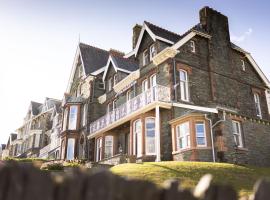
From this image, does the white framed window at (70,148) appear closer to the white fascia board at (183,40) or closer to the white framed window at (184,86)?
the white framed window at (184,86)

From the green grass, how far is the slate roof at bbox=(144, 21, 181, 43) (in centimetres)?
1212

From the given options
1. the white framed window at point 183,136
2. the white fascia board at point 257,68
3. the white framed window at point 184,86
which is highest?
the white fascia board at point 257,68

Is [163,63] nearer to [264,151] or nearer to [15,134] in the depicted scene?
[264,151]

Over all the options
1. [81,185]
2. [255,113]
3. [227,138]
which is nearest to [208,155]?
[227,138]

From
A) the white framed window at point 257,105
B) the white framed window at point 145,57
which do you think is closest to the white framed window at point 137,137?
the white framed window at point 145,57

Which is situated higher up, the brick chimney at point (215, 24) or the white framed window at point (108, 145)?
the brick chimney at point (215, 24)

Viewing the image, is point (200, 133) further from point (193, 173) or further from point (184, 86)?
point (193, 173)

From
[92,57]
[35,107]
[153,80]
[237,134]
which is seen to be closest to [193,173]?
[237,134]

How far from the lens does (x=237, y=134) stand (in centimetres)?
1989

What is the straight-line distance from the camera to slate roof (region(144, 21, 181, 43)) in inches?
936

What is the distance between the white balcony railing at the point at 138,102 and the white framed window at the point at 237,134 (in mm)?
4718

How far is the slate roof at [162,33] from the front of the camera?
23763 millimetres

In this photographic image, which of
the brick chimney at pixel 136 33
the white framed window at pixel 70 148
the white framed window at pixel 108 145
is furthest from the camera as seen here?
the brick chimney at pixel 136 33

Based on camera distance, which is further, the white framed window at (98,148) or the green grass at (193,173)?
the white framed window at (98,148)
